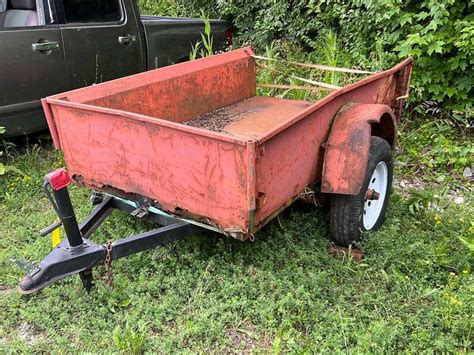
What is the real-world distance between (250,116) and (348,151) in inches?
51.8

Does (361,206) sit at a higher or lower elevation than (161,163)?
lower

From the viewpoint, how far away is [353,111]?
3.10 m

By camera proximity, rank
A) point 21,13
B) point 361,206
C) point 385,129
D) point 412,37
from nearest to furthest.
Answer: point 361,206 → point 385,129 → point 21,13 → point 412,37

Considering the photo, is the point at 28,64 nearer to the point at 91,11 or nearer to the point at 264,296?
the point at 91,11

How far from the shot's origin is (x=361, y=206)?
3.09 meters

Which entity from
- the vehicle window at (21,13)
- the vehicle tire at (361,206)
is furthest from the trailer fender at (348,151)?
the vehicle window at (21,13)

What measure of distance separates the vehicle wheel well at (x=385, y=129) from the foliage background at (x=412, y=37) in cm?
143

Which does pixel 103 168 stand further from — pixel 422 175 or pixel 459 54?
pixel 459 54

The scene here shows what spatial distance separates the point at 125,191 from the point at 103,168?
0.19 metres

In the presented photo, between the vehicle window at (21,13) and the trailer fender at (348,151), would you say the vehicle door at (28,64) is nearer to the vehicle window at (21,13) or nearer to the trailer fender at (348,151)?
the vehicle window at (21,13)

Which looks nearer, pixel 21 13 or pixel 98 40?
pixel 21 13

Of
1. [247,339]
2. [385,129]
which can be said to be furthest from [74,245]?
[385,129]

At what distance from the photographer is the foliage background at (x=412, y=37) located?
4496 mm

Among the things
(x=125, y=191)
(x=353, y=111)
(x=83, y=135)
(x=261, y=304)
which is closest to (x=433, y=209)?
(x=353, y=111)
